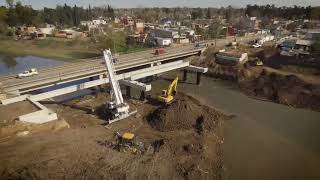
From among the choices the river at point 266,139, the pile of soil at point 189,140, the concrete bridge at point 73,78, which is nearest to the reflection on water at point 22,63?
the concrete bridge at point 73,78

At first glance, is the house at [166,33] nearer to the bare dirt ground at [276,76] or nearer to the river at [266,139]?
the bare dirt ground at [276,76]

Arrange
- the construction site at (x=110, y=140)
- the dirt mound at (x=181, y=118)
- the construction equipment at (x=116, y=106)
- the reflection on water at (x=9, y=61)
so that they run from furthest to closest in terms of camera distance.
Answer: the reflection on water at (x=9, y=61), the construction equipment at (x=116, y=106), the dirt mound at (x=181, y=118), the construction site at (x=110, y=140)

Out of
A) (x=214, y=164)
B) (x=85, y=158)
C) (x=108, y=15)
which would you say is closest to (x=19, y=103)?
(x=85, y=158)

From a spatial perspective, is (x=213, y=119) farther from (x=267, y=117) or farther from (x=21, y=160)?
(x=21, y=160)

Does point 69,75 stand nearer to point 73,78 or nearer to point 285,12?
point 73,78

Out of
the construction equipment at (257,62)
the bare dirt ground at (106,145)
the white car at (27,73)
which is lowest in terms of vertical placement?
the bare dirt ground at (106,145)

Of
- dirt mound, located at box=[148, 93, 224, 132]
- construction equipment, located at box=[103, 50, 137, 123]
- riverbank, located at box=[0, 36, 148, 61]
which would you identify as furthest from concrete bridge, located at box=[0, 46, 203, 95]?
riverbank, located at box=[0, 36, 148, 61]

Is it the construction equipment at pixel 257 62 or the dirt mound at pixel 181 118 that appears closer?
the dirt mound at pixel 181 118
